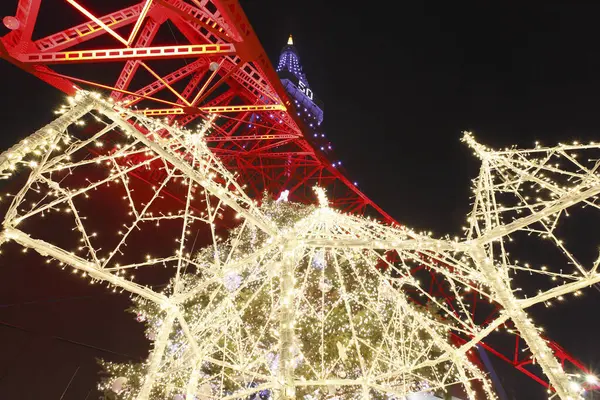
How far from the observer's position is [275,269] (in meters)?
3.87

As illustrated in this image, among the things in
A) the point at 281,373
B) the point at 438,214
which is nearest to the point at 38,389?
Answer: the point at 281,373

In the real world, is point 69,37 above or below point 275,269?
above

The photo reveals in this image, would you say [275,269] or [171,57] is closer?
[171,57]

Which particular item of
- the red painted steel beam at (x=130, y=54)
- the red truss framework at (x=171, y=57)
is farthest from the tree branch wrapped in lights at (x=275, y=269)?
the red truss framework at (x=171, y=57)

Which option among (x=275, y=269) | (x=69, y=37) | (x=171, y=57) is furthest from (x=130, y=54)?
(x=275, y=269)

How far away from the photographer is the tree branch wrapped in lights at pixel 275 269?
104 inches

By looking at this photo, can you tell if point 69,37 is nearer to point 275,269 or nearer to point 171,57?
point 171,57

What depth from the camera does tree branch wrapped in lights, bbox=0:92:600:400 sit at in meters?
2.63

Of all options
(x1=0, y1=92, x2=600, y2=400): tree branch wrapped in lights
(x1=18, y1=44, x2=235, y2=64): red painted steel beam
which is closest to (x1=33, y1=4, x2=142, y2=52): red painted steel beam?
(x1=18, y1=44, x2=235, y2=64): red painted steel beam

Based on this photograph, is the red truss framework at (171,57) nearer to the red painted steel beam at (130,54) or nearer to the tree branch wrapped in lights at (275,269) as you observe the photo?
the red painted steel beam at (130,54)

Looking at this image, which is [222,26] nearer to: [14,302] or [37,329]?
[14,302]

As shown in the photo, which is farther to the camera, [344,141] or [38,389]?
[344,141]

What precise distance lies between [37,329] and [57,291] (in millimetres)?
876

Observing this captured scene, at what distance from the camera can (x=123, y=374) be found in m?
6.03
